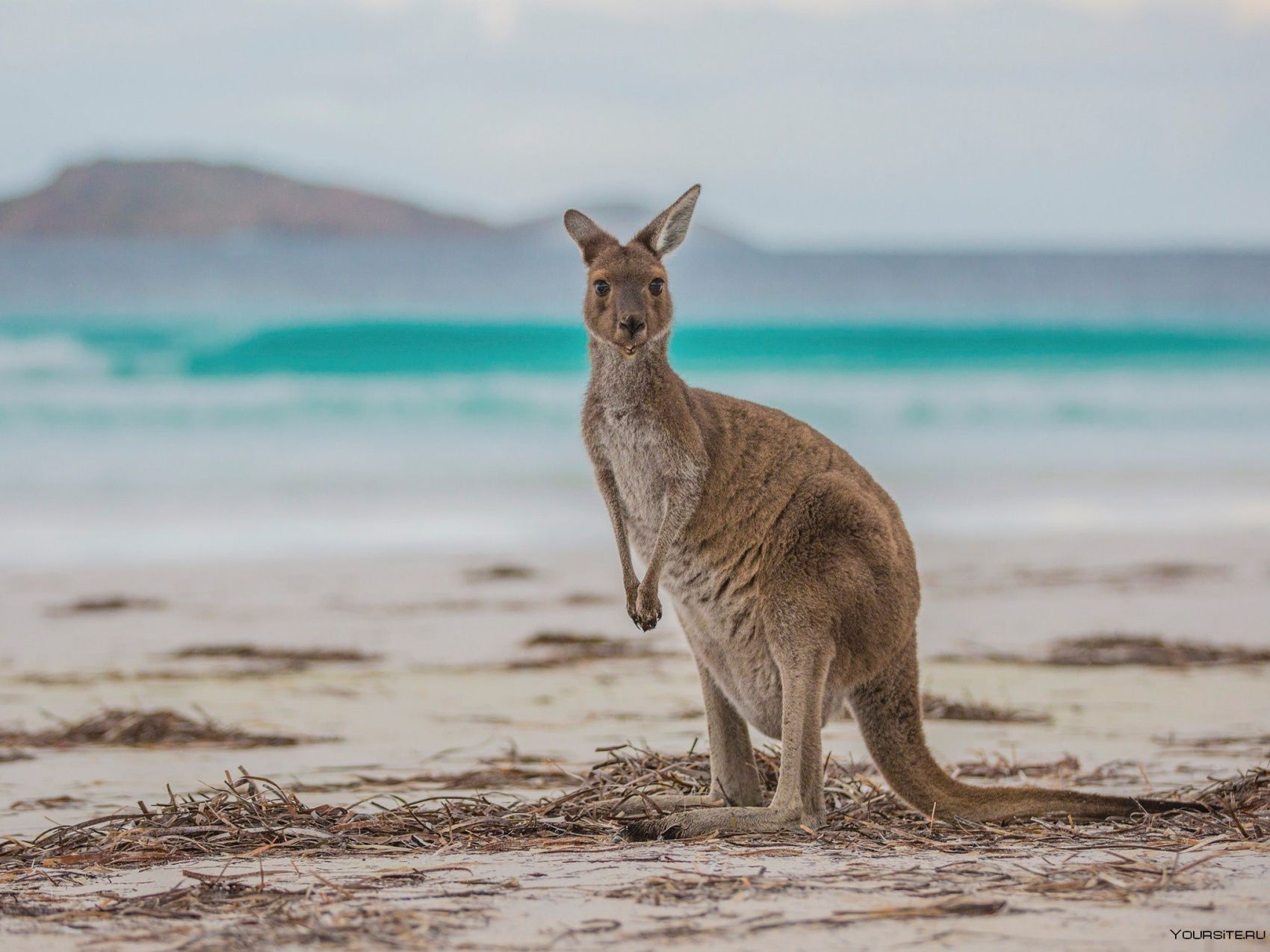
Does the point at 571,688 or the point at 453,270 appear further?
the point at 453,270

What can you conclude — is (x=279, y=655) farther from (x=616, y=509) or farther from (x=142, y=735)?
(x=616, y=509)

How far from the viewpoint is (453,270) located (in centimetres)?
3578

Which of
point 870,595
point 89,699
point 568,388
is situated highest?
point 568,388

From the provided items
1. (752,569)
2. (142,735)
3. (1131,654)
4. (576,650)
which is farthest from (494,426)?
(752,569)

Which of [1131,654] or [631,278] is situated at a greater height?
[631,278]

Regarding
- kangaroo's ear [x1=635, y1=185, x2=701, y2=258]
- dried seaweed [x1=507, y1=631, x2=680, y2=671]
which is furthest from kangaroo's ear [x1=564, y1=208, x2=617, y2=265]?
dried seaweed [x1=507, y1=631, x2=680, y2=671]

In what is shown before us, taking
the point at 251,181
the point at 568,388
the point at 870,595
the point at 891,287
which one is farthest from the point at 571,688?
the point at 891,287

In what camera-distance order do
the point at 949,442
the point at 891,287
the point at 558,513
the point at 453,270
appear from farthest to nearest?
the point at 891,287
the point at 453,270
the point at 949,442
the point at 558,513

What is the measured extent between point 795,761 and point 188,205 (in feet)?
103

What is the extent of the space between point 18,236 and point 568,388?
44.1ft

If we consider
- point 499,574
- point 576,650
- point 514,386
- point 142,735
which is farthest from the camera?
Result: point 514,386

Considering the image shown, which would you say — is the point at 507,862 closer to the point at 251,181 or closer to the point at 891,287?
the point at 251,181

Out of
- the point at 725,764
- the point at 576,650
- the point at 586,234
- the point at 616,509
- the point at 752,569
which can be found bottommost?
the point at 576,650

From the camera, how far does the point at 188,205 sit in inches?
1294
